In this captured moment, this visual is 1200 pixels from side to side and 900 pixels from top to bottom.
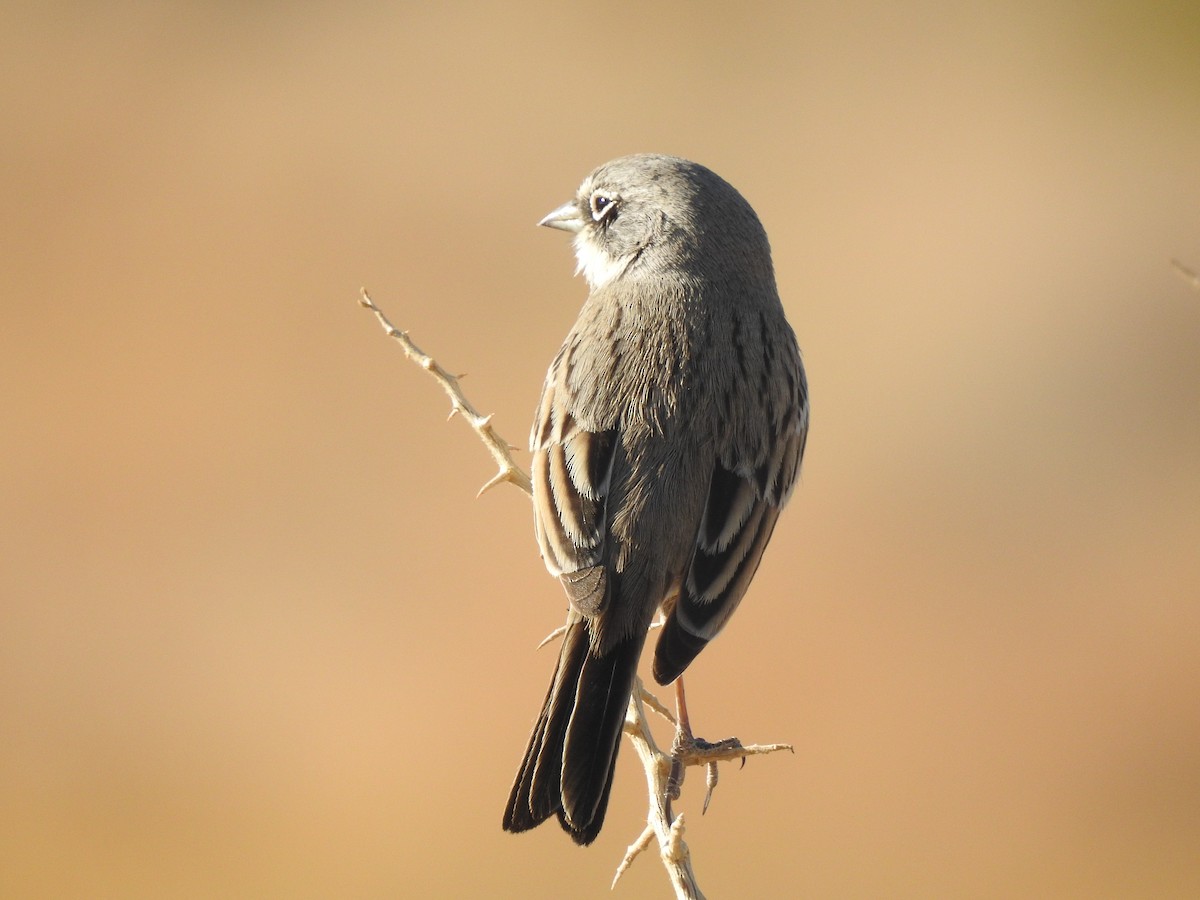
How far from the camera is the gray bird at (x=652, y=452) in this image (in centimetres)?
366

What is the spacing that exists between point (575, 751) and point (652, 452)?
3.51 ft

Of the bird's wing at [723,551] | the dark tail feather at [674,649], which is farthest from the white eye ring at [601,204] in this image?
the dark tail feather at [674,649]

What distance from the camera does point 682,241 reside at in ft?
16.4

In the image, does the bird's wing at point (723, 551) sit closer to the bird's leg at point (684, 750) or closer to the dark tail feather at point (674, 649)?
the dark tail feather at point (674, 649)

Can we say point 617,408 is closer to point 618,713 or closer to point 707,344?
point 707,344

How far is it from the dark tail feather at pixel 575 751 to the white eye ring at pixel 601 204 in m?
2.20

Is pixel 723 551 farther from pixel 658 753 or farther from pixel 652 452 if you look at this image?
pixel 658 753

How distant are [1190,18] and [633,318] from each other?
64.7 feet

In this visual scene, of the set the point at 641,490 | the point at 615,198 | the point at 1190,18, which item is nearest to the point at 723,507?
the point at 641,490

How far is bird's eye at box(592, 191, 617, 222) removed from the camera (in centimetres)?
→ 534

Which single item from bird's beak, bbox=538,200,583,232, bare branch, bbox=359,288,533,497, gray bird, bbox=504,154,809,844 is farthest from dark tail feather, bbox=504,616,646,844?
bird's beak, bbox=538,200,583,232

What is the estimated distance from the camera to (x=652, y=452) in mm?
4238

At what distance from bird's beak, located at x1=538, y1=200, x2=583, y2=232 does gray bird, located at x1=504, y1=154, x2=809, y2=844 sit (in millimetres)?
224

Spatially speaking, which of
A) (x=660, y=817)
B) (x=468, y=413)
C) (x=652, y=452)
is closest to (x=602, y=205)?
(x=652, y=452)
